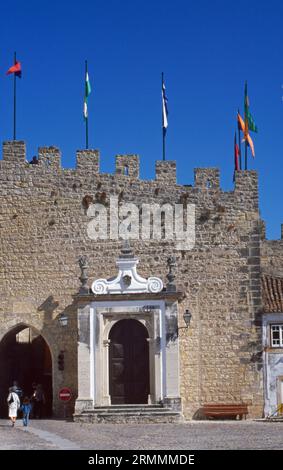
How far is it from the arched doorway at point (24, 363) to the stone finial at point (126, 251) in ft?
12.1

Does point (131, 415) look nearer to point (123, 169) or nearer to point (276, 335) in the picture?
point (276, 335)

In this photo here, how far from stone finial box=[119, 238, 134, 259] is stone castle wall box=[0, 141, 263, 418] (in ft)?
0.82

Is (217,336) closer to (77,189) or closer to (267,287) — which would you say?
(267,287)

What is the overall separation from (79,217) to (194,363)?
5436 mm

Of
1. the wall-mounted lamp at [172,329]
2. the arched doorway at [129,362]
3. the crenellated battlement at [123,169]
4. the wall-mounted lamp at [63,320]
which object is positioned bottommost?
the arched doorway at [129,362]

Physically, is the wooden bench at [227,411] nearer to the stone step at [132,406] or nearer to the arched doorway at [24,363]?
the stone step at [132,406]

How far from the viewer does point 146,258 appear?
2817 centimetres

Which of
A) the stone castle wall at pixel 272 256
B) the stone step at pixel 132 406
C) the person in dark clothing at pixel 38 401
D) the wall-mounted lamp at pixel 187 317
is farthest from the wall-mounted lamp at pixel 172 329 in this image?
the stone castle wall at pixel 272 256

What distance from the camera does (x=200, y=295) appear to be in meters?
27.7

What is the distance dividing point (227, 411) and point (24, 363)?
26.2 ft

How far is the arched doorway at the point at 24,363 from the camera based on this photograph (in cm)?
2959

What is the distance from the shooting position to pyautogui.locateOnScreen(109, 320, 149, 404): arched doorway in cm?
2734
